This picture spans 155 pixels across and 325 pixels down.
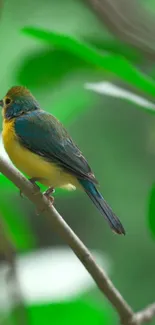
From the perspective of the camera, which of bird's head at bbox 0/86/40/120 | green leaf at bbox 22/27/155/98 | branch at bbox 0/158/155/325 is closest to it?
green leaf at bbox 22/27/155/98

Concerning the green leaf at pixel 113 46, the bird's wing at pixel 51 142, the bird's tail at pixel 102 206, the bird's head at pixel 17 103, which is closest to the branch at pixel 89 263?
the bird's tail at pixel 102 206

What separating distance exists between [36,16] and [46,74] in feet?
7.19

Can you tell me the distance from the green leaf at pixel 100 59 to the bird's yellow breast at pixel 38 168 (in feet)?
2.27

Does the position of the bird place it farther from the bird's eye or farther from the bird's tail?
the bird's eye

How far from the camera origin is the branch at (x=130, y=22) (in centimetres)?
147

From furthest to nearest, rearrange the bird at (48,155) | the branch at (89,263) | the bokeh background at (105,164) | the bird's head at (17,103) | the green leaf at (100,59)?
the bokeh background at (105,164) < the bird's head at (17,103) < the bird at (48,155) < the branch at (89,263) < the green leaf at (100,59)

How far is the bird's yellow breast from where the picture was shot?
2.09 m

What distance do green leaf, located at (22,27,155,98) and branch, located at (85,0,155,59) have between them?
3.7 inches

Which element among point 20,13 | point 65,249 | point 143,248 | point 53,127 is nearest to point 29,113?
point 53,127

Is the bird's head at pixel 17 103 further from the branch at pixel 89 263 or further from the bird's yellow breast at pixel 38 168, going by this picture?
the branch at pixel 89 263

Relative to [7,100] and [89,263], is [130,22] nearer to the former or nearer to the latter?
[89,263]

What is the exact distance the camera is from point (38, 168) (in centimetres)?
211

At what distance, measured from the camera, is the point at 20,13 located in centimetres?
375

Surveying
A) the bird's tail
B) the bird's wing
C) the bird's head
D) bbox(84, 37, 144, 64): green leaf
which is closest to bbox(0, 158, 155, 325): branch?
the bird's tail
